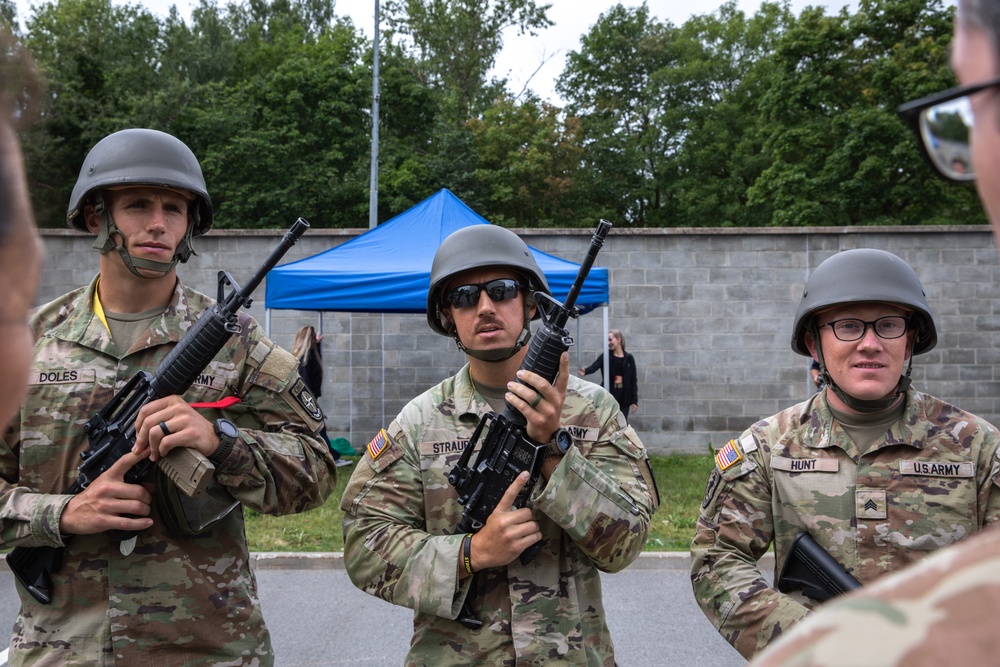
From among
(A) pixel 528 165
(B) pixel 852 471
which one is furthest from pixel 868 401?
(A) pixel 528 165

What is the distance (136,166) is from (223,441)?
925mm

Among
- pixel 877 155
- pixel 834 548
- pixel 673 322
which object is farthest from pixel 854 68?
pixel 834 548

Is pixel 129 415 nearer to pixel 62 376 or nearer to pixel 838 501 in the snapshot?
pixel 62 376

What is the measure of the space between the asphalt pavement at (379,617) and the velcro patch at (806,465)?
276 centimetres

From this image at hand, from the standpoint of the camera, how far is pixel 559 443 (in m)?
2.50

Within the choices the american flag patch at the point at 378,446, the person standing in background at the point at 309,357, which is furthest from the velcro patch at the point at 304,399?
the person standing in background at the point at 309,357

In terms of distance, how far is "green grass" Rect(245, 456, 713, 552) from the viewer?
7199mm

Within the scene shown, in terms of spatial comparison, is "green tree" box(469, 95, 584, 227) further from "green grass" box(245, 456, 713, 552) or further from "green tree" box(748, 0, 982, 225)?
"green grass" box(245, 456, 713, 552)

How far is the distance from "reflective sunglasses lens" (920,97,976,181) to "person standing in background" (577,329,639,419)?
1009 centimetres

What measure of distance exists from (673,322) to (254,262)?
5960 mm

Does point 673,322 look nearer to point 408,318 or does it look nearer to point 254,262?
point 408,318

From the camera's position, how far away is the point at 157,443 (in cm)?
243

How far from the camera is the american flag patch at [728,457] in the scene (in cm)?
269

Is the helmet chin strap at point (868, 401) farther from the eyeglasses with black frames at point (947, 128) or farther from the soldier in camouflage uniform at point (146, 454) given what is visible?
the eyeglasses with black frames at point (947, 128)
